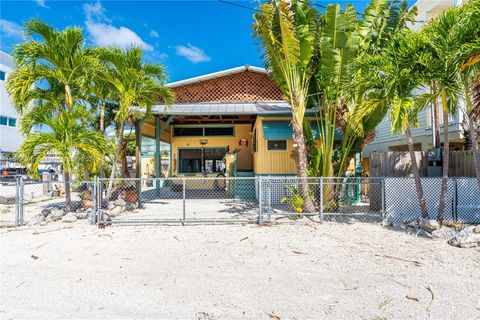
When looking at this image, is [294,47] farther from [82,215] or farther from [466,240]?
[82,215]

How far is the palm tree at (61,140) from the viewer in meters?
6.69

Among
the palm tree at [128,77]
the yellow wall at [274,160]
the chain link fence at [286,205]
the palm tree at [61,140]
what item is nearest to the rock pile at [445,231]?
the chain link fence at [286,205]

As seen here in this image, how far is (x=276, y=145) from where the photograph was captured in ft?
34.5

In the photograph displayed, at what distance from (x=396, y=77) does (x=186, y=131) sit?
11677 mm

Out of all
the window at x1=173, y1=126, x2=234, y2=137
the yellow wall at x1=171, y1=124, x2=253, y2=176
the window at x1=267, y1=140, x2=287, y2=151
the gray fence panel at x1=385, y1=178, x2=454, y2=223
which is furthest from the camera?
the window at x1=173, y1=126, x2=234, y2=137

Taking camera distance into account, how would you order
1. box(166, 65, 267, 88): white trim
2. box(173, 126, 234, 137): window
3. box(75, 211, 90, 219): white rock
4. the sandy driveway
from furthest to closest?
box(173, 126, 234, 137): window
box(166, 65, 267, 88): white trim
box(75, 211, 90, 219): white rock
the sandy driveway

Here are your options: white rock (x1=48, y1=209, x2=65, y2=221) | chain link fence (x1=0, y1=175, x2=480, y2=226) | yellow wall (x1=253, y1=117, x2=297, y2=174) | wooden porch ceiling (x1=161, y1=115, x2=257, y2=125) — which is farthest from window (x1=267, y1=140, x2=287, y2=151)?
white rock (x1=48, y1=209, x2=65, y2=221)

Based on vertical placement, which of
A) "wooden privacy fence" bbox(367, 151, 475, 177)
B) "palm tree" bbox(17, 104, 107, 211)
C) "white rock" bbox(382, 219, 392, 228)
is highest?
"palm tree" bbox(17, 104, 107, 211)

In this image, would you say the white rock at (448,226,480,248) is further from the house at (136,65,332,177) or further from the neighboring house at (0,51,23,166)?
the neighboring house at (0,51,23,166)

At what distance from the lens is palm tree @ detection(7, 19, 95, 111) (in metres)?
7.21

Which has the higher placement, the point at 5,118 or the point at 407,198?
the point at 5,118

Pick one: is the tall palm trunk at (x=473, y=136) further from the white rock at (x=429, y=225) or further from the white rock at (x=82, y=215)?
the white rock at (x=82, y=215)

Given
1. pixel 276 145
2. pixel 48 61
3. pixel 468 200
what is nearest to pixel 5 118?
pixel 48 61

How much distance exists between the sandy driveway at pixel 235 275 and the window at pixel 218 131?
381 inches
